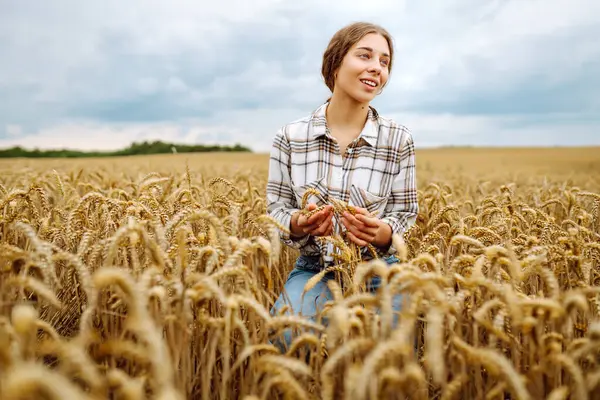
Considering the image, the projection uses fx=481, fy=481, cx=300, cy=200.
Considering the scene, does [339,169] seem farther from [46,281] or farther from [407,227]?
[46,281]

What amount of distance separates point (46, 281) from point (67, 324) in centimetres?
108

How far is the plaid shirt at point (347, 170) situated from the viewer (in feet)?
10.0

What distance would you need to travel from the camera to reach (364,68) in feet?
9.40

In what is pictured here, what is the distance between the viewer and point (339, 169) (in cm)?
307

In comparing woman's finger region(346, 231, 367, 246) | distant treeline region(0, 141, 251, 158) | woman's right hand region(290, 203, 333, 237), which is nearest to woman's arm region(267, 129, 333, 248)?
woman's right hand region(290, 203, 333, 237)

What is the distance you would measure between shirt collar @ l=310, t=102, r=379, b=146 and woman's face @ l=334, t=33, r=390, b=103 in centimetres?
20

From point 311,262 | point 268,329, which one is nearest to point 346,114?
point 311,262

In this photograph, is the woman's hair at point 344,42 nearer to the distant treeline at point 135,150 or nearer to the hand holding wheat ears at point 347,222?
the hand holding wheat ears at point 347,222

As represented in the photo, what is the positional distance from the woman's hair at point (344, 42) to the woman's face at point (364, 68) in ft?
0.12

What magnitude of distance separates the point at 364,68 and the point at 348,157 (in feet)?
1.84

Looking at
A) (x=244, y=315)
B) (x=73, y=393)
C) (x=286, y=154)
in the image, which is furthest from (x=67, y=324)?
(x=73, y=393)

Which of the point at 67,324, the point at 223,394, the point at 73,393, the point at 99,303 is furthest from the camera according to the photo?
the point at 67,324

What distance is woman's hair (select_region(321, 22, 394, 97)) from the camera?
2.96 meters

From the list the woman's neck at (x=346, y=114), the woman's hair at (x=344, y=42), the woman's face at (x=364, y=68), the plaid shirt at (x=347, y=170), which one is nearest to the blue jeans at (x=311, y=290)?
the plaid shirt at (x=347, y=170)
